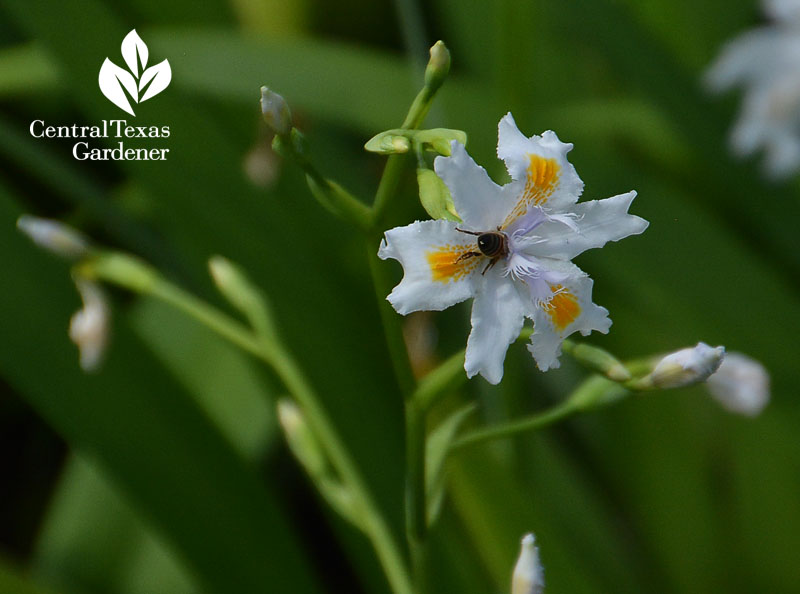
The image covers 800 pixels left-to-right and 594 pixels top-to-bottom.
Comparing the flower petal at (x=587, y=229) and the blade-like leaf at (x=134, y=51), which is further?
the blade-like leaf at (x=134, y=51)

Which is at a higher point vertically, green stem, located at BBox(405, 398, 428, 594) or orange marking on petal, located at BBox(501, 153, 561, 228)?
orange marking on petal, located at BBox(501, 153, 561, 228)

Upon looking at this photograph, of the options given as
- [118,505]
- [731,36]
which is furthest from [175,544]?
[731,36]

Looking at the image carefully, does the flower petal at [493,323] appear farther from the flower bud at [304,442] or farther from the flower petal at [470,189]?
the flower bud at [304,442]

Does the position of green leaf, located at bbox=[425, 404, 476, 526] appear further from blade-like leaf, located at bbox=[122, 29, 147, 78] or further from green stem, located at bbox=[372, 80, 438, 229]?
blade-like leaf, located at bbox=[122, 29, 147, 78]

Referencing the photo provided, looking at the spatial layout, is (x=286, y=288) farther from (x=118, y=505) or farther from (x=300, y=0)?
(x=300, y=0)

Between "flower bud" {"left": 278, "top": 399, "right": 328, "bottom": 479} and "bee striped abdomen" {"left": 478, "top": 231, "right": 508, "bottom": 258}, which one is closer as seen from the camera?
"bee striped abdomen" {"left": 478, "top": 231, "right": 508, "bottom": 258}

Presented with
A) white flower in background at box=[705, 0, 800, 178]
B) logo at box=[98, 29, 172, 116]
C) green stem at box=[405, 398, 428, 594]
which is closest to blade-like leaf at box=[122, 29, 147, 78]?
logo at box=[98, 29, 172, 116]

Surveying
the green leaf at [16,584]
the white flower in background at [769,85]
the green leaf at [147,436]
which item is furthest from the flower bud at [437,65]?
the white flower in background at [769,85]
